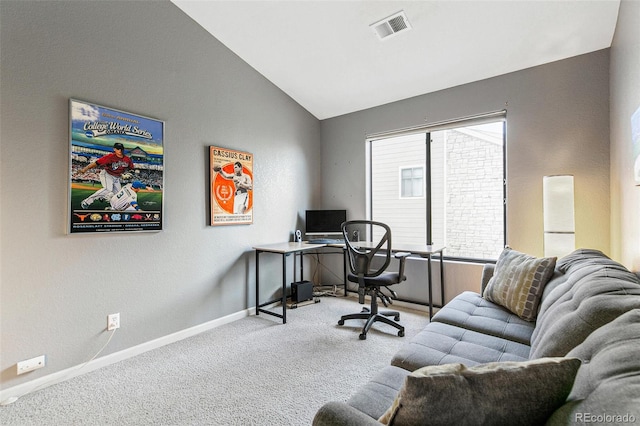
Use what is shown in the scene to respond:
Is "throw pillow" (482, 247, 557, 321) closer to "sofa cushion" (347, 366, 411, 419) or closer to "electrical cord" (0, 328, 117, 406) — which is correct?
"sofa cushion" (347, 366, 411, 419)

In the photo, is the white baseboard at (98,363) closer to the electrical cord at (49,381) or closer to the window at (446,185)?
the electrical cord at (49,381)

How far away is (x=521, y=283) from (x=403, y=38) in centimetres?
234

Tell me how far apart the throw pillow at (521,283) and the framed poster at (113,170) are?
9.36 ft

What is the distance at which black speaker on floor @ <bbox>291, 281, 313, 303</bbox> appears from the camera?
380 cm

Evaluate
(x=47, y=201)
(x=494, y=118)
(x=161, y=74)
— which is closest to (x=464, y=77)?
(x=494, y=118)

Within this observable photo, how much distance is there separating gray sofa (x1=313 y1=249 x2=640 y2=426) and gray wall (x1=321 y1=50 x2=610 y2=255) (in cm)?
101

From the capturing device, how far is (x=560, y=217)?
8.38 feet

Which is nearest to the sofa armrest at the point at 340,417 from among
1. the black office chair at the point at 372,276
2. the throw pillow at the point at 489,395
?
the throw pillow at the point at 489,395

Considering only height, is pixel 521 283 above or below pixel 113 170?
below

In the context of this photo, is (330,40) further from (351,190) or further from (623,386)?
(623,386)

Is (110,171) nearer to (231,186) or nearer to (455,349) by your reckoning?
(231,186)

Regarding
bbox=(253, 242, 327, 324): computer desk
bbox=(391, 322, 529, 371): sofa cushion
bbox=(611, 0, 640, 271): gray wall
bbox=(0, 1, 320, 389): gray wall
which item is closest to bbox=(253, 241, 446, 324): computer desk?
bbox=(253, 242, 327, 324): computer desk

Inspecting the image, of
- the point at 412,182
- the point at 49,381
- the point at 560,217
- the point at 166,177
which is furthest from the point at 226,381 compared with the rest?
the point at 412,182

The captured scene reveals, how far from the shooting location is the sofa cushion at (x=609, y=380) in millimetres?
562
